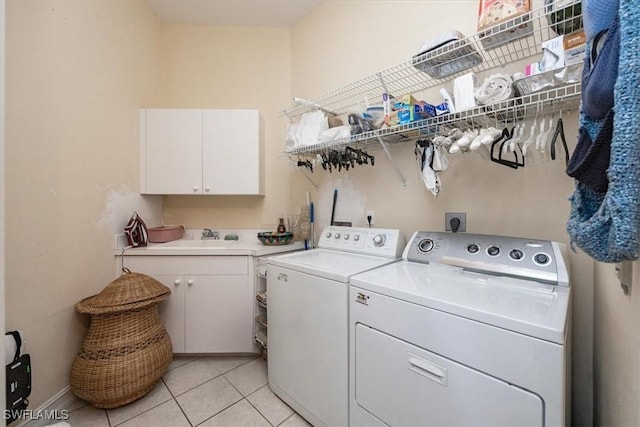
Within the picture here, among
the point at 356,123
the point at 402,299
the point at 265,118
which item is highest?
the point at 265,118

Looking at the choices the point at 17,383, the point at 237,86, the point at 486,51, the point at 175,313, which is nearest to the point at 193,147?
the point at 237,86

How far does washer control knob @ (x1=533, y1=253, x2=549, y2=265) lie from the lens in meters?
1.06

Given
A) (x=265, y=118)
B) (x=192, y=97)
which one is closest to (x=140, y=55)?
(x=192, y=97)

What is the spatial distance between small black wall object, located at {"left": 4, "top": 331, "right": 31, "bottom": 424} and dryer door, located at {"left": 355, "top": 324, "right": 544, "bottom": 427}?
A: 61.9 inches

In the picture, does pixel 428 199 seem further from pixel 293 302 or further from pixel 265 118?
pixel 265 118

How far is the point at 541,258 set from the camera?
1.07 meters

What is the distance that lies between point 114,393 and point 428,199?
216 centimetres

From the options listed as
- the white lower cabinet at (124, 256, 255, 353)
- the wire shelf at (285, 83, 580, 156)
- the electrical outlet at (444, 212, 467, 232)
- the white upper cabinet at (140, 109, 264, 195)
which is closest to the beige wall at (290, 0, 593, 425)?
the electrical outlet at (444, 212, 467, 232)

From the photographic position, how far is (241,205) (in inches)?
101

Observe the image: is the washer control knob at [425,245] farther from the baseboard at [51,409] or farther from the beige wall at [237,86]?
the baseboard at [51,409]

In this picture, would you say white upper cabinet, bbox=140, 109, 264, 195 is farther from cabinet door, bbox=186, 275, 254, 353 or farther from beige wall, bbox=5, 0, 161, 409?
cabinet door, bbox=186, 275, 254, 353

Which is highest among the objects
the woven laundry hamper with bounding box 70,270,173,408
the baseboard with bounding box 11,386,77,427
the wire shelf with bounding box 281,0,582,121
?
the wire shelf with bounding box 281,0,582,121

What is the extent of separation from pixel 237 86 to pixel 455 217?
7.63 ft

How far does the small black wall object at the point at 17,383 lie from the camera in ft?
3.85
